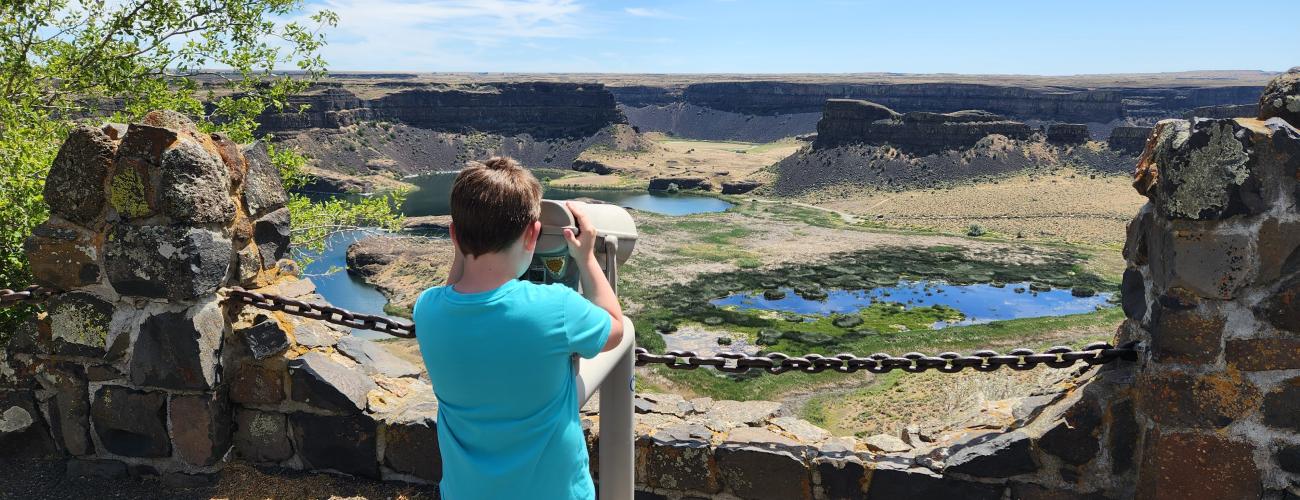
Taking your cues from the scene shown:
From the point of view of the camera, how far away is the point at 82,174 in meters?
4.02

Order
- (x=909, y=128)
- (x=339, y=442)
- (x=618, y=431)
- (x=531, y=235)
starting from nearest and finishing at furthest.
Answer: (x=531, y=235) < (x=618, y=431) < (x=339, y=442) < (x=909, y=128)

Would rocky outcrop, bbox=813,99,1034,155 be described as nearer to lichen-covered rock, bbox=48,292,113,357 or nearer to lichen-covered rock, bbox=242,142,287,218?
lichen-covered rock, bbox=242,142,287,218

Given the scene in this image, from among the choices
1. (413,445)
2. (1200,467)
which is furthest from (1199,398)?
(413,445)

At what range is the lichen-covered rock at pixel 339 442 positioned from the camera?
443cm

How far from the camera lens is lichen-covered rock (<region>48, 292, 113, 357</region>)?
165 inches

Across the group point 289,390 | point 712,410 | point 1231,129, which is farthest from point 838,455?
point 289,390

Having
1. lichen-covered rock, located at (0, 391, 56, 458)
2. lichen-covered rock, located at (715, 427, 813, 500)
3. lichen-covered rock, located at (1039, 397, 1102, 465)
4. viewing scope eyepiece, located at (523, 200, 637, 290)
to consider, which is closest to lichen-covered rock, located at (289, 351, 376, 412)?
lichen-covered rock, located at (0, 391, 56, 458)

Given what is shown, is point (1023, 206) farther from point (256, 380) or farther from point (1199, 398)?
point (256, 380)

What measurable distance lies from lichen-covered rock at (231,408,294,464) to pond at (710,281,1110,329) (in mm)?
29469

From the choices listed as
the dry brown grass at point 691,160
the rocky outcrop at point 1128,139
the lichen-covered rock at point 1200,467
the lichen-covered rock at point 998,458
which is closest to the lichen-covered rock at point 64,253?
the lichen-covered rock at point 998,458

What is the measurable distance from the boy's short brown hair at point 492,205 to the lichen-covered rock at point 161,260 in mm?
2537

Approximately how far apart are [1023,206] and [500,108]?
9116cm

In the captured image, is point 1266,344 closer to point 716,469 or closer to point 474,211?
point 716,469

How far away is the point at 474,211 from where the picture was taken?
Answer: 2.10 meters
